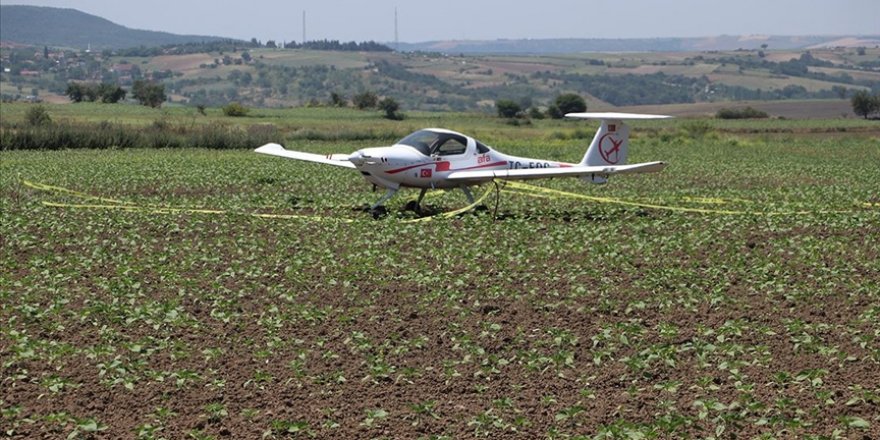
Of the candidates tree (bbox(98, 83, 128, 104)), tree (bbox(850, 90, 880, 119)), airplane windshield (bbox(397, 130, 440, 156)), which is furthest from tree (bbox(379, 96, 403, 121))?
airplane windshield (bbox(397, 130, 440, 156))

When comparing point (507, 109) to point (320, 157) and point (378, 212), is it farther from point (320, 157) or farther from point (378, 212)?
point (378, 212)

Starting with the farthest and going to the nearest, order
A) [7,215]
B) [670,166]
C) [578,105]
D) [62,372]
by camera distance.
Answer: [578,105]
[670,166]
[7,215]
[62,372]

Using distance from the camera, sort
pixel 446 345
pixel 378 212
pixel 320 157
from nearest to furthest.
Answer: pixel 446 345, pixel 378 212, pixel 320 157

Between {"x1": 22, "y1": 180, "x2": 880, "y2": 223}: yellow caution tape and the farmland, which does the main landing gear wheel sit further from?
{"x1": 22, "y1": 180, "x2": 880, "y2": 223}: yellow caution tape

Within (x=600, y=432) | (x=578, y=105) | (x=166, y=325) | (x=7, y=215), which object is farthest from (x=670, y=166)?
(x=578, y=105)

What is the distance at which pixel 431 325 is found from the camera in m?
14.4

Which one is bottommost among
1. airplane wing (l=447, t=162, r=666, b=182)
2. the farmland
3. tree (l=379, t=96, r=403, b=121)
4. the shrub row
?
tree (l=379, t=96, r=403, b=121)

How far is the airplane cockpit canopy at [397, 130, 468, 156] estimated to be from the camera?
25.3 m

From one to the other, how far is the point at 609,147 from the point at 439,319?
1272 cm

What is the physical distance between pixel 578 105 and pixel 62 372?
11302 centimetres

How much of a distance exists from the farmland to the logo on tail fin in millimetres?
1125

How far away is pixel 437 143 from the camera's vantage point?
25453 mm

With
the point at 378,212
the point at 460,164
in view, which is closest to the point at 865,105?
the point at 460,164

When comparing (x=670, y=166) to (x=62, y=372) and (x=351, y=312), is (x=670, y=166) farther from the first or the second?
(x=62, y=372)
